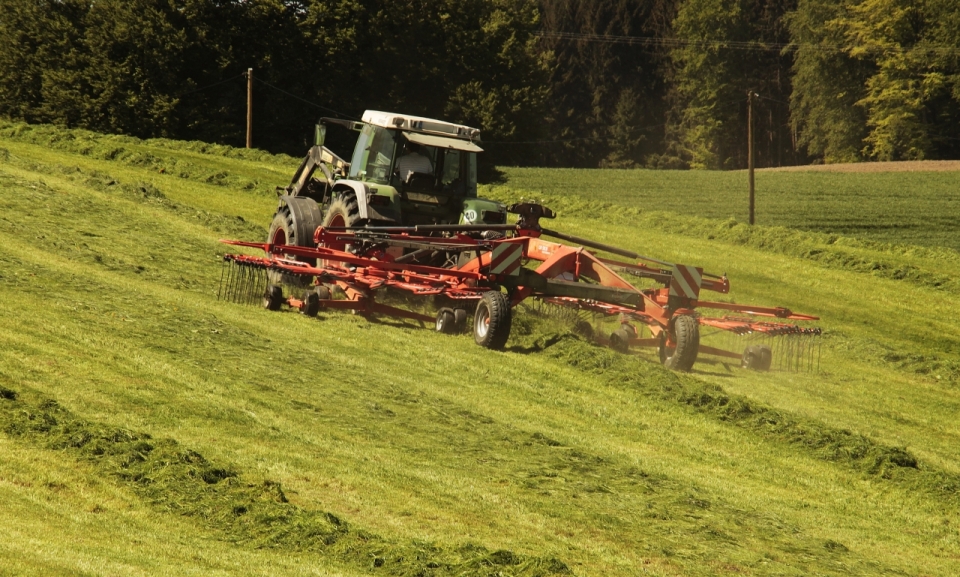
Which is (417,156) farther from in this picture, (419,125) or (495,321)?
(495,321)

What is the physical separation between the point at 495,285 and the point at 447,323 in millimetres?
754

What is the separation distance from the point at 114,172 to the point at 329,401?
54.6ft

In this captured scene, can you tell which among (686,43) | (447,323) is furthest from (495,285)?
(686,43)

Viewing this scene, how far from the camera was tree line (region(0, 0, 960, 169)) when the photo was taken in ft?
143

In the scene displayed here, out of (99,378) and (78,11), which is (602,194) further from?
(99,378)

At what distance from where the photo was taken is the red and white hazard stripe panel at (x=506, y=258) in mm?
12875

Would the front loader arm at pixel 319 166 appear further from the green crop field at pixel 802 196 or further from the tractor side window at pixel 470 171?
the green crop field at pixel 802 196

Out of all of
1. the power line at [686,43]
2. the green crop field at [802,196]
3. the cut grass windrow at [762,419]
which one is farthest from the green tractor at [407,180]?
the power line at [686,43]

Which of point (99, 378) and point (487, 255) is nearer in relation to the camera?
point (99, 378)

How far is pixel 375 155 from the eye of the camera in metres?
14.7

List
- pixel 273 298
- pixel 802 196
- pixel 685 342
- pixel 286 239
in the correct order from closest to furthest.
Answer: pixel 685 342 < pixel 273 298 < pixel 286 239 < pixel 802 196

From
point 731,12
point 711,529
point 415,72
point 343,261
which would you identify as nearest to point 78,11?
point 415,72

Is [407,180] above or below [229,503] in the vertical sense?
above

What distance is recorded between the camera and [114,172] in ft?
80.6
